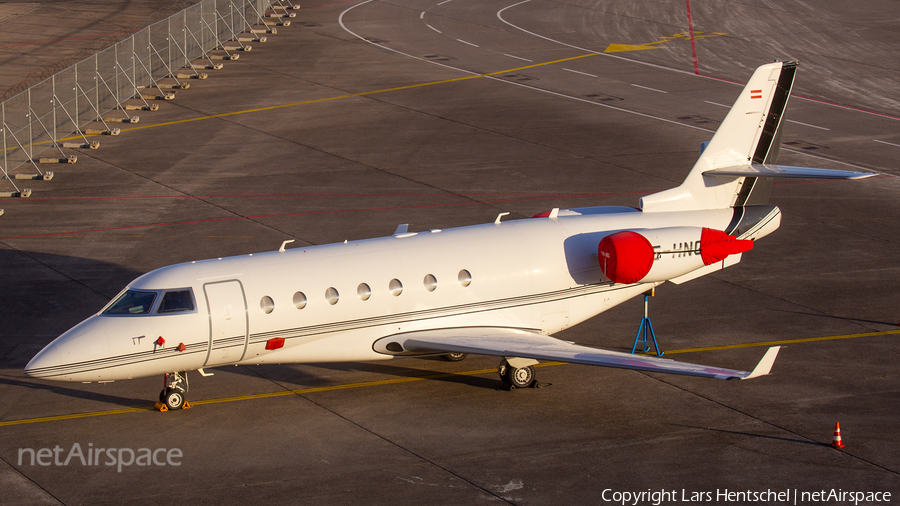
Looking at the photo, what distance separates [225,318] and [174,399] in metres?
2.30

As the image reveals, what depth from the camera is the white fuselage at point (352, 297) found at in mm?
19594

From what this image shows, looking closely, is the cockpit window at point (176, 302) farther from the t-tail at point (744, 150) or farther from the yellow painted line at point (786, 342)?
the t-tail at point (744, 150)

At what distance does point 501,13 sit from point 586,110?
22087mm

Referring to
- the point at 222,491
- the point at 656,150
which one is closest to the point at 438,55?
the point at 656,150

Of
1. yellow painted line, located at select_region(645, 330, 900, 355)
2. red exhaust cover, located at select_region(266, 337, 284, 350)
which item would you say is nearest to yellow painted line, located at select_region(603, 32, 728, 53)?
yellow painted line, located at select_region(645, 330, 900, 355)

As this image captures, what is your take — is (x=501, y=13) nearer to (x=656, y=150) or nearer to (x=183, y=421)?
(x=656, y=150)

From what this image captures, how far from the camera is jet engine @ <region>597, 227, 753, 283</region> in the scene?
21688 millimetres

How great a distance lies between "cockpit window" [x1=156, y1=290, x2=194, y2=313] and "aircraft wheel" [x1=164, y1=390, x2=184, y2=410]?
79.4 inches

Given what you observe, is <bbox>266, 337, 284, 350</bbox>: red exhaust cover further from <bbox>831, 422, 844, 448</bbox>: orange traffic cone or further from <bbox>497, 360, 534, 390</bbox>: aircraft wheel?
<bbox>831, 422, 844, 448</bbox>: orange traffic cone

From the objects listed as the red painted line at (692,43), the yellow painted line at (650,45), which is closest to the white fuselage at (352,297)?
the red painted line at (692,43)

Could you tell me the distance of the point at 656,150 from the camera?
131 ft

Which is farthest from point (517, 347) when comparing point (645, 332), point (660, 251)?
point (645, 332)

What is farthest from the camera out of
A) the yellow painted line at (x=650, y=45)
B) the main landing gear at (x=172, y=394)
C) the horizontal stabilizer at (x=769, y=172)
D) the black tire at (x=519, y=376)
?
the yellow painted line at (x=650, y=45)

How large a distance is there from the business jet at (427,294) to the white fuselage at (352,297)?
3 centimetres
